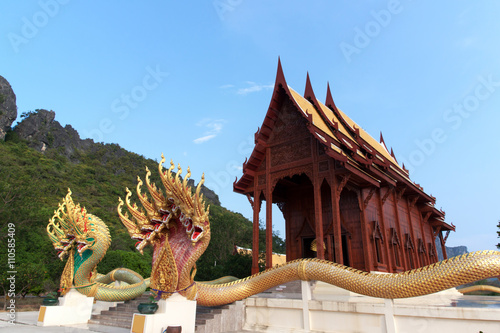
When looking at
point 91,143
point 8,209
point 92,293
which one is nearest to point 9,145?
point 91,143

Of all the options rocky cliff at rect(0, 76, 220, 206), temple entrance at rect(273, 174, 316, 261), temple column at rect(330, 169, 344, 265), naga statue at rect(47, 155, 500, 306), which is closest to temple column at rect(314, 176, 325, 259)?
temple column at rect(330, 169, 344, 265)

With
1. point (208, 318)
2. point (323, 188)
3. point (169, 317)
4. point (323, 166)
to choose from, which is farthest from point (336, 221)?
point (169, 317)

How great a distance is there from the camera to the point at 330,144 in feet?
29.8

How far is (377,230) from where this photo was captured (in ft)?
36.5

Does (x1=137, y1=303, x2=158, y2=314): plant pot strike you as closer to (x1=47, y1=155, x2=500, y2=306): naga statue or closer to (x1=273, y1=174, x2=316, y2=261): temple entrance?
(x1=47, y1=155, x2=500, y2=306): naga statue

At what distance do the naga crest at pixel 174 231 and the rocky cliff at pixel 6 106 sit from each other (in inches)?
2302

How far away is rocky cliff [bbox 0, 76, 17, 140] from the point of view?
52575 mm

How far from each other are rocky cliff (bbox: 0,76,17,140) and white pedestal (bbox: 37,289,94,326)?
55908 mm

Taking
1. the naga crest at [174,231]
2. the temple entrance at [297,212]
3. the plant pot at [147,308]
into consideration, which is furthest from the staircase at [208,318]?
the temple entrance at [297,212]

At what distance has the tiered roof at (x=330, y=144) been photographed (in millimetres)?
9656

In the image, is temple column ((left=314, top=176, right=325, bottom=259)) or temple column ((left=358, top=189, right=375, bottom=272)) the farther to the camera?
temple column ((left=358, top=189, right=375, bottom=272))

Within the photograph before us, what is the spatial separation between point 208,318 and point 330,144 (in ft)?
17.9

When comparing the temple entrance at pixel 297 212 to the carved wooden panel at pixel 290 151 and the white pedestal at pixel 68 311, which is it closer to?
the carved wooden panel at pixel 290 151

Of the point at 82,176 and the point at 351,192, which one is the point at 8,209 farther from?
the point at 82,176
